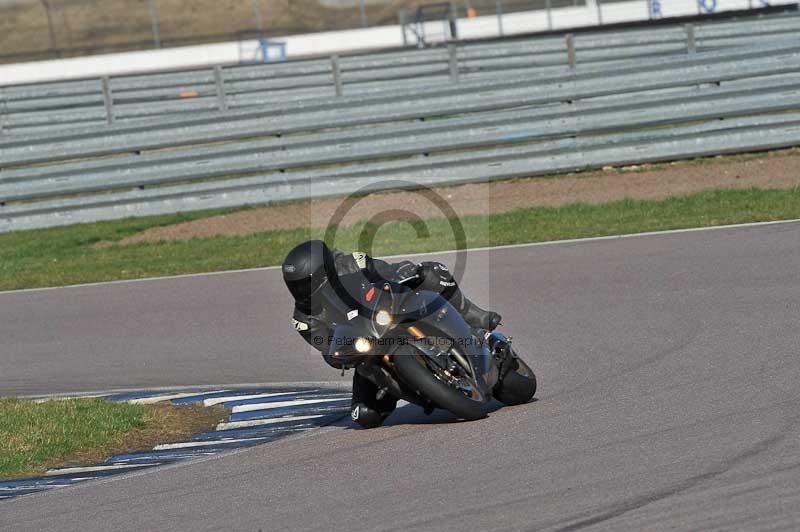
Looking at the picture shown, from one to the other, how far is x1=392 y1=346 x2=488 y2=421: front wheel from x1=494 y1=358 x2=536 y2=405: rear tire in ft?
1.18

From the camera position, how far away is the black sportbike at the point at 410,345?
22.0 ft

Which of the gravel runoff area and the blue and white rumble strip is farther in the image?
the gravel runoff area

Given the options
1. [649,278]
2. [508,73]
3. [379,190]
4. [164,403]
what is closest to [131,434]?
[164,403]

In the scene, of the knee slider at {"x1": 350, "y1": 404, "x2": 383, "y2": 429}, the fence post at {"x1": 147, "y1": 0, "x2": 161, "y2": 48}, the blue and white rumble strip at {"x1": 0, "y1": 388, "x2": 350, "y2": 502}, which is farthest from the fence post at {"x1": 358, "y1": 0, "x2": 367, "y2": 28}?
the knee slider at {"x1": 350, "y1": 404, "x2": 383, "y2": 429}

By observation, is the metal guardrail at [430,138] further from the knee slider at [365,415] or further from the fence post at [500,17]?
the fence post at [500,17]

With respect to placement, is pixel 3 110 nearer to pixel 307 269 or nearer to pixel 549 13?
pixel 549 13

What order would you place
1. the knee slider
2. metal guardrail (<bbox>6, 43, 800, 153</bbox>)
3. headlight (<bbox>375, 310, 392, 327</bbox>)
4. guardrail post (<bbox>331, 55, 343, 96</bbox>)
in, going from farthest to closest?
guardrail post (<bbox>331, 55, 343, 96</bbox>) → metal guardrail (<bbox>6, 43, 800, 153</bbox>) → the knee slider → headlight (<bbox>375, 310, 392, 327</bbox>)

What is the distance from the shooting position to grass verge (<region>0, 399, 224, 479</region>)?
777 centimetres

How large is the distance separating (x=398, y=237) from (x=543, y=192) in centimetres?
228

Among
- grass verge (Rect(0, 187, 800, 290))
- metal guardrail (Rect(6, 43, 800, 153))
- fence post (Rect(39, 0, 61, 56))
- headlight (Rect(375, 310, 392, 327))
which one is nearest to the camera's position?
headlight (Rect(375, 310, 392, 327))

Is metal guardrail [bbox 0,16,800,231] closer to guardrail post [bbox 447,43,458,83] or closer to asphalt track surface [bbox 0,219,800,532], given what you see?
guardrail post [bbox 447,43,458,83]

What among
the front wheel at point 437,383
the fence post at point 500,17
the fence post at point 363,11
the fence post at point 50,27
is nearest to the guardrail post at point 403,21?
the fence post at point 363,11

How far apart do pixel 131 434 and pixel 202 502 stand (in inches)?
89.9

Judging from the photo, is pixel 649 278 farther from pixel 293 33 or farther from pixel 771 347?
pixel 293 33
